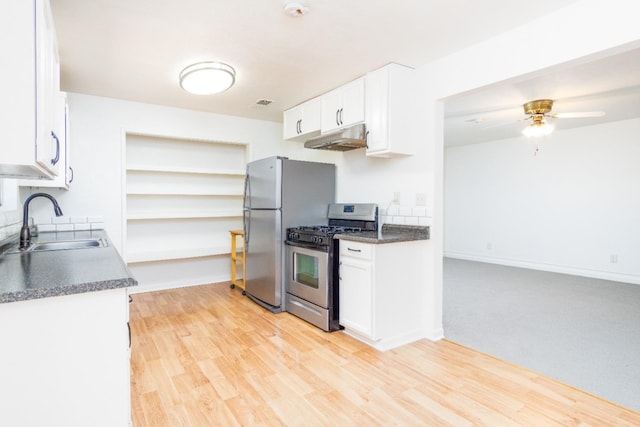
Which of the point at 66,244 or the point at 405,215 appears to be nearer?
the point at 66,244

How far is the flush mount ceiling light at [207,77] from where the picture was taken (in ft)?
9.26

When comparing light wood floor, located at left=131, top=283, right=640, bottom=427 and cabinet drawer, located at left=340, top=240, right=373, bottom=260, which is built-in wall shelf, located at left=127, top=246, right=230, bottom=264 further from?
cabinet drawer, located at left=340, top=240, right=373, bottom=260

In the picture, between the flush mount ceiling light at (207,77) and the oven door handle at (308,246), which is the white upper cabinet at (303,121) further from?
the oven door handle at (308,246)

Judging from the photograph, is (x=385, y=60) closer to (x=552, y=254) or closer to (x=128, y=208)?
(x=128, y=208)

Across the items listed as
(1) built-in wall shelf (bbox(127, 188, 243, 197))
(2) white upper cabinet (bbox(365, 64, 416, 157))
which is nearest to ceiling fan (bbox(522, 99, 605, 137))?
(2) white upper cabinet (bbox(365, 64, 416, 157))

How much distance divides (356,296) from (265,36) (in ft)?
6.70

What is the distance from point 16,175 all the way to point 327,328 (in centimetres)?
233

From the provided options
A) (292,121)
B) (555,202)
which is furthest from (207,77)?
(555,202)

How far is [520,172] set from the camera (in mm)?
5922

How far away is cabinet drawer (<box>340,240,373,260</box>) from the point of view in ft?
8.76

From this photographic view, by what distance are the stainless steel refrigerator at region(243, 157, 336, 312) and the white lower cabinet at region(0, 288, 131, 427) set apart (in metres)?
2.27

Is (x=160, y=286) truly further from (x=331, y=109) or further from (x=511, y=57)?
(x=511, y=57)

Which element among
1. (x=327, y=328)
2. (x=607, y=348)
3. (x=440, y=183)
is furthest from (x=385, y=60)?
(x=607, y=348)

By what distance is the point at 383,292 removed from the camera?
8.77ft
